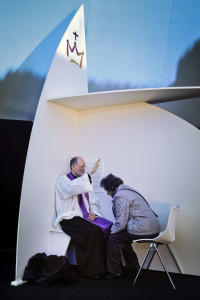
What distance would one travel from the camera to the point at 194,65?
831 cm

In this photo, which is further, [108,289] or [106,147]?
[106,147]

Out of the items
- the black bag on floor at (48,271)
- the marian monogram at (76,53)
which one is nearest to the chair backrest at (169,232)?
the black bag on floor at (48,271)

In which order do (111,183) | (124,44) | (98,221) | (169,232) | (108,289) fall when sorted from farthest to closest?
(124,44)
(98,221)
(111,183)
(169,232)
(108,289)

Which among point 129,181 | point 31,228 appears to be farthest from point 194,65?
point 31,228

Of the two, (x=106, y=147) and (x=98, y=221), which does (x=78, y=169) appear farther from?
(x=98, y=221)

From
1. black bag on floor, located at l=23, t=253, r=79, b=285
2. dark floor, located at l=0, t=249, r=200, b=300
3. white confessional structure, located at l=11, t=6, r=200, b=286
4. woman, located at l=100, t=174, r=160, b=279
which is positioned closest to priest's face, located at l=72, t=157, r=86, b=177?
white confessional structure, located at l=11, t=6, r=200, b=286

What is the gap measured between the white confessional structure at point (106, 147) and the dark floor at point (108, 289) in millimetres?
378

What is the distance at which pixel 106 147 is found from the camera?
6.16m

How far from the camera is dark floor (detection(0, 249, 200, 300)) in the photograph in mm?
4523

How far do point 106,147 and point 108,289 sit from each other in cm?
210

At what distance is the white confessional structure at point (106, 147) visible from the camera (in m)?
5.37

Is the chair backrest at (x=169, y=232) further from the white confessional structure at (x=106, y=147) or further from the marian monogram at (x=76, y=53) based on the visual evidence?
the marian monogram at (x=76, y=53)

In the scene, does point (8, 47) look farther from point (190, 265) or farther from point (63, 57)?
point (190, 265)

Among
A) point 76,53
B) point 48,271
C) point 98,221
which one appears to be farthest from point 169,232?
point 76,53
